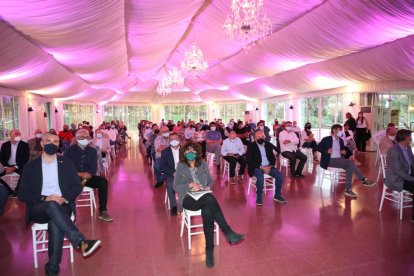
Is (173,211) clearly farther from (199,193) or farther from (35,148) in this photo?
(35,148)

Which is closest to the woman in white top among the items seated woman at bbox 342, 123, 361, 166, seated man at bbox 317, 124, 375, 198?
seated woman at bbox 342, 123, 361, 166

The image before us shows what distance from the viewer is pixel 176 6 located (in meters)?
6.68

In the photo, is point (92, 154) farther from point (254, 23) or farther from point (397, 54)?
point (397, 54)

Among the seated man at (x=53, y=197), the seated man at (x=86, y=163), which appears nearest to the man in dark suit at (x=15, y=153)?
the seated man at (x=86, y=163)

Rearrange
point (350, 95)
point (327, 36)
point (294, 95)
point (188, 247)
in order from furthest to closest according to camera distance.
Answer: point (294, 95) < point (350, 95) < point (327, 36) < point (188, 247)

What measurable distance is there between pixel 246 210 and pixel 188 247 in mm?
1671

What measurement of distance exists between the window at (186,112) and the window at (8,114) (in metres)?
20.0

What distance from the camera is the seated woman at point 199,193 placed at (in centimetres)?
332

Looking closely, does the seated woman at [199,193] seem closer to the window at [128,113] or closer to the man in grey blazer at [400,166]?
the man in grey blazer at [400,166]

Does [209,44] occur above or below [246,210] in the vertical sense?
above

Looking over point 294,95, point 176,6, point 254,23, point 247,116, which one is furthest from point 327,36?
point 247,116

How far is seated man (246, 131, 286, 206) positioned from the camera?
544 cm

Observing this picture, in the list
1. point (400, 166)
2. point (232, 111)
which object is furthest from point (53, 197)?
point (232, 111)

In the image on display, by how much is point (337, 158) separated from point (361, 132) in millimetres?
7505
